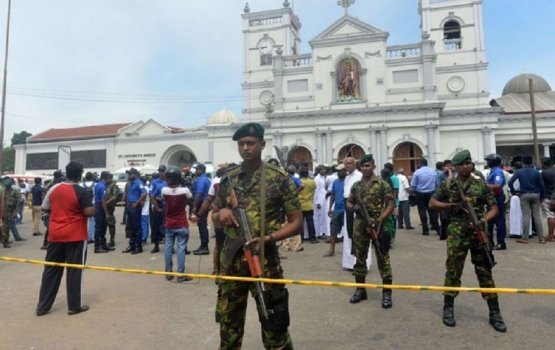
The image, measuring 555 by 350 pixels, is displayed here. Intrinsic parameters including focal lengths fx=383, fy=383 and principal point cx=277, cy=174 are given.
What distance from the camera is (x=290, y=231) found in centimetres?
255

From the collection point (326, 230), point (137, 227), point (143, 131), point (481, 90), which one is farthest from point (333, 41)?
point (137, 227)

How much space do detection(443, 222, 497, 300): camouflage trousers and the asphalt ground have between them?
435 millimetres

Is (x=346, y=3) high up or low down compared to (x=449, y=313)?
up

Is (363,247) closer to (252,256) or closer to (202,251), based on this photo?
(252,256)

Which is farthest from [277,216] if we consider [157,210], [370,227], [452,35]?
[452,35]

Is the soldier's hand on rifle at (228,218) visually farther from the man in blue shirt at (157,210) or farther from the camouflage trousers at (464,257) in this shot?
the man in blue shirt at (157,210)

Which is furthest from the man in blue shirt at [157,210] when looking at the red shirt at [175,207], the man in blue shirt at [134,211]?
the red shirt at [175,207]

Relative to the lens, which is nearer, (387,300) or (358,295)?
(387,300)

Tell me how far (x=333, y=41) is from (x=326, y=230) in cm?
2450

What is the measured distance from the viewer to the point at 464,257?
12.7 ft

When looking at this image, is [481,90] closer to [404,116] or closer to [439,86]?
[439,86]

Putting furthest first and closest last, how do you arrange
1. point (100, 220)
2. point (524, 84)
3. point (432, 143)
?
point (524, 84)
point (432, 143)
point (100, 220)

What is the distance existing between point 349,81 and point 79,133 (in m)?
29.0

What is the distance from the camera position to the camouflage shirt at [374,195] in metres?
4.64
